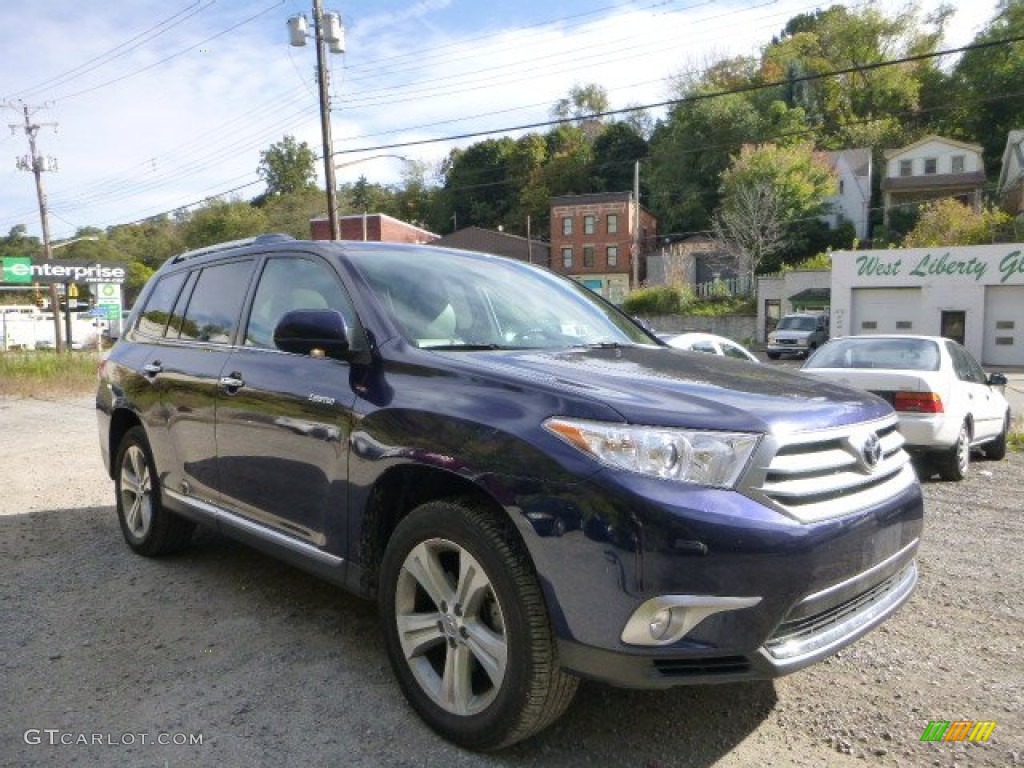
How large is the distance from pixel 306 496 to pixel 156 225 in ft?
281

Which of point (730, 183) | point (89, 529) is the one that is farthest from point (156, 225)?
point (89, 529)

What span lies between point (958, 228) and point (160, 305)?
42.4 meters

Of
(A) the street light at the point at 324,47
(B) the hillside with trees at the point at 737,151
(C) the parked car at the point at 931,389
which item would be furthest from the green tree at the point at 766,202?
(C) the parked car at the point at 931,389

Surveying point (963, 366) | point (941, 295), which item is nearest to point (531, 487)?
point (963, 366)

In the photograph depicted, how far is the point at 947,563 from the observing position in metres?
4.52

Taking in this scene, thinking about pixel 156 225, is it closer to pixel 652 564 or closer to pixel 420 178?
pixel 420 178

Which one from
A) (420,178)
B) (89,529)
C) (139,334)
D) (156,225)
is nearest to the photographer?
(139,334)

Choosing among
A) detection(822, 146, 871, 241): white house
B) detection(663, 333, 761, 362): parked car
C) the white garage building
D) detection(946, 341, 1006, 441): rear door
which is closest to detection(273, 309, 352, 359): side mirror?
detection(946, 341, 1006, 441): rear door

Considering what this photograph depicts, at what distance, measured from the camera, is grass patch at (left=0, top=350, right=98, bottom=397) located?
679 inches

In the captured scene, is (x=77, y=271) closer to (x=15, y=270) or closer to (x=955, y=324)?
(x=15, y=270)

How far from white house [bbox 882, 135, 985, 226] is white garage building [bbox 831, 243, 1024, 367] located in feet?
82.9

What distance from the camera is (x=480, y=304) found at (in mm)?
3480

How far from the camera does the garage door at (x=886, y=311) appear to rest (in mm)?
31984

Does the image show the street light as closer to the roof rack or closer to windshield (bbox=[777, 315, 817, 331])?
the roof rack
